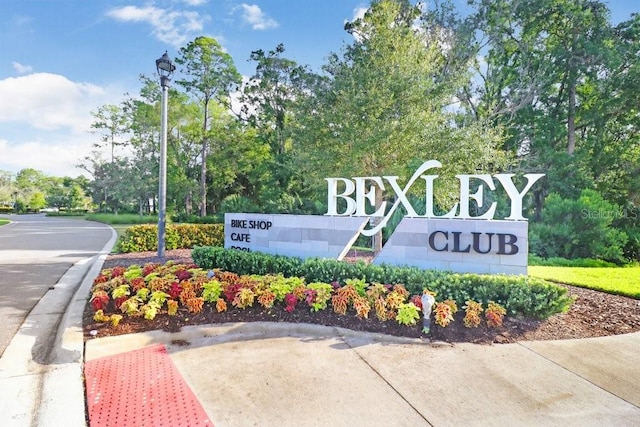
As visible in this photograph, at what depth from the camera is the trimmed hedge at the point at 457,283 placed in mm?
4508

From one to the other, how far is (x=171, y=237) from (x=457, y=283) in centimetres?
971

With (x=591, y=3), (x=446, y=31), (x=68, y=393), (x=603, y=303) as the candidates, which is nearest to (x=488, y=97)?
(x=446, y=31)

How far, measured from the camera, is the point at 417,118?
8.50 m

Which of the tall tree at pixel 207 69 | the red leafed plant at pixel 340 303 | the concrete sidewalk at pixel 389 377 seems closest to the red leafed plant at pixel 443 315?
the concrete sidewalk at pixel 389 377

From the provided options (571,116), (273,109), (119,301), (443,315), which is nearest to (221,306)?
(119,301)

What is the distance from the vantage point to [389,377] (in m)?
3.23

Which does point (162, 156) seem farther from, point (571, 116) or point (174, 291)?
point (571, 116)

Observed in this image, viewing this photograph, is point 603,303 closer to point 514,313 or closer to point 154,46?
point 514,313

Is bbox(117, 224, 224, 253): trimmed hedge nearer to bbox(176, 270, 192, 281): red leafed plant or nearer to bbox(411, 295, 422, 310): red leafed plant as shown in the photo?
bbox(176, 270, 192, 281): red leafed plant

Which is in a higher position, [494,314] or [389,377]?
[494,314]

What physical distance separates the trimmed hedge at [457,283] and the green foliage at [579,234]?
9.68 metres

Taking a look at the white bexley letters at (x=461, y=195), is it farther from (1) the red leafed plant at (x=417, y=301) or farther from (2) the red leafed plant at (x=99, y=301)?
(2) the red leafed plant at (x=99, y=301)

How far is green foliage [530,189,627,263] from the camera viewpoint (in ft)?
41.0

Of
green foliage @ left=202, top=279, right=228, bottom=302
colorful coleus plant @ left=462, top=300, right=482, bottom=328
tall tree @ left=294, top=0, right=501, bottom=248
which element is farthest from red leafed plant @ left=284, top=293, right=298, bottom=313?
tall tree @ left=294, top=0, right=501, bottom=248
